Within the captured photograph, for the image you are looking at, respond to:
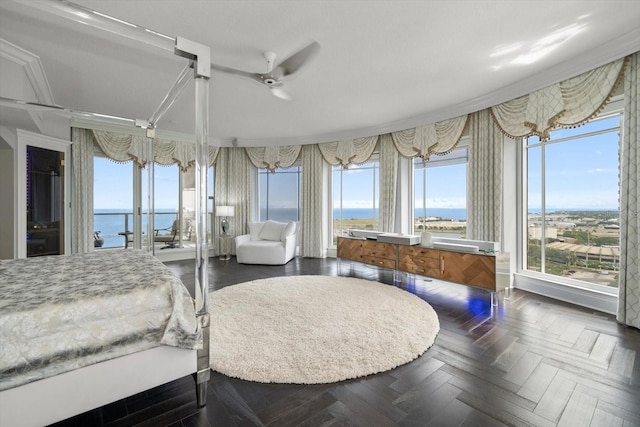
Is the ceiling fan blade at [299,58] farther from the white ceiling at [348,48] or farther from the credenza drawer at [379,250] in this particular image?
the credenza drawer at [379,250]

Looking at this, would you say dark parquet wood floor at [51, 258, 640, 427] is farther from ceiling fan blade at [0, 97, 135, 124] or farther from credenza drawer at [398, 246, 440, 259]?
ceiling fan blade at [0, 97, 135, 124]

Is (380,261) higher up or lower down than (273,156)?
lower down

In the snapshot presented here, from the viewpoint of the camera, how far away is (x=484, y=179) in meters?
3.99

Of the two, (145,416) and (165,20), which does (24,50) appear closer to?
(165,20)

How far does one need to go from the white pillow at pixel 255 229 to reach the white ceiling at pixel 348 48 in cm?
286

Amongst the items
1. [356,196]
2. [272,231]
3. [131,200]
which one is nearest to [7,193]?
[131,200]

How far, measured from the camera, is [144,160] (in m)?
5.48

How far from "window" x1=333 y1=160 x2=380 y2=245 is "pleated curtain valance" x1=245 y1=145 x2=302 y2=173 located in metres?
1.06

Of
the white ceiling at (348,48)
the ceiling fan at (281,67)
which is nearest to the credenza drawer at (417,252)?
the white ceiling at (348,48)

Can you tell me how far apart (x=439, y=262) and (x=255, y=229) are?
416 cm

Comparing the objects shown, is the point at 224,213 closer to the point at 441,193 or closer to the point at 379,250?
the point at 379,250

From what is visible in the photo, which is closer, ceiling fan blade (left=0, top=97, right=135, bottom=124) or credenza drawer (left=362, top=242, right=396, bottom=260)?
ceiling fan blade (left=0, top=97, right=135, bottom=124)

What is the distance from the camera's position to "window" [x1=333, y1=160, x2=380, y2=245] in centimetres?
604

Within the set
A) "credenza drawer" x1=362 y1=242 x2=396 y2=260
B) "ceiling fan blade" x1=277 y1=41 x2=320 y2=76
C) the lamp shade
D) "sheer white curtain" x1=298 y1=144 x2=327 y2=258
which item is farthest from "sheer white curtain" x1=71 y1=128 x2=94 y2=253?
"credenza drawer" x1=362 y1=242 x2=396 y2=260
